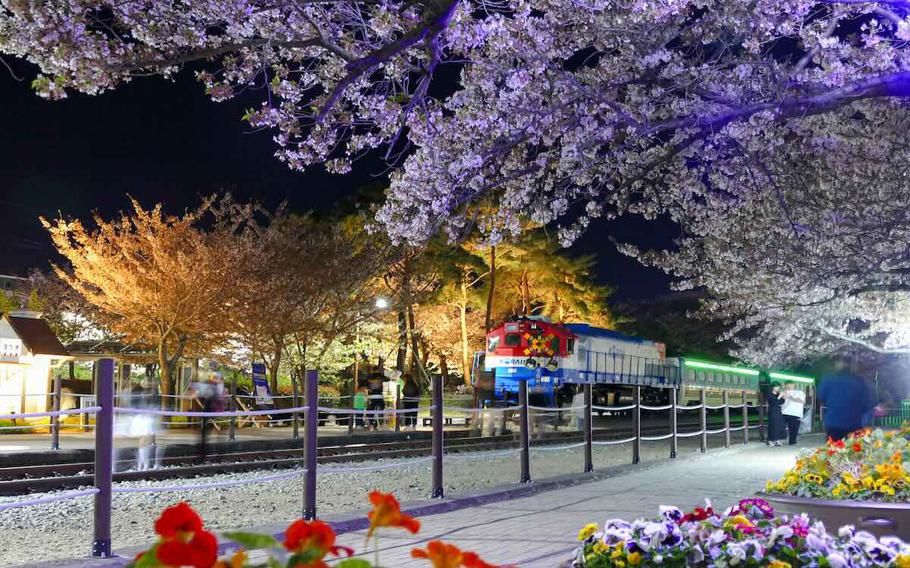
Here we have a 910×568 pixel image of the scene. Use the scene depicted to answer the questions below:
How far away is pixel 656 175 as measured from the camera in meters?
12.2

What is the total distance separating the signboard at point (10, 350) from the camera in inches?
830

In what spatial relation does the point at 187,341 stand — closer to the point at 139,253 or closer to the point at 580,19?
the point at 139,253

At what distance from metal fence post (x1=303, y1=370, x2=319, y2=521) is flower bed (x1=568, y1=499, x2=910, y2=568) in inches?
188

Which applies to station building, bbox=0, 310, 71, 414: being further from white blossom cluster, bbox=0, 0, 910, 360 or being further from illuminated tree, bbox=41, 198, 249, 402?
white blossom cluster, bbox=0, 0, 910, 360

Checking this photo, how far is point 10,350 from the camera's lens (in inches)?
838

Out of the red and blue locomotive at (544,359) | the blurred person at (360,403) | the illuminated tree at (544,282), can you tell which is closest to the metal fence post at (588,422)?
the blurred person at (360,403)

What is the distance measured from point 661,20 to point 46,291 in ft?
100

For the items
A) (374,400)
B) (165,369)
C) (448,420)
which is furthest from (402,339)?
(165,369)

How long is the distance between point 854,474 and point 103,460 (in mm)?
5365

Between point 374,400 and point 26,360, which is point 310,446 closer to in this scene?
point 26,360

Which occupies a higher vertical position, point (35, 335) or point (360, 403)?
point (35, 335)

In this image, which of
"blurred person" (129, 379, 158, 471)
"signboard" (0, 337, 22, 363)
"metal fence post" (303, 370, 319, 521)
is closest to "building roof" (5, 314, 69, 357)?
"signboard" (0, 337, 22, 363)

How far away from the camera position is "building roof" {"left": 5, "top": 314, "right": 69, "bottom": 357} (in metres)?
22.1

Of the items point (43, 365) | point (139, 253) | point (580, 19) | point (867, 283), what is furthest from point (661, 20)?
point (139, 253)
